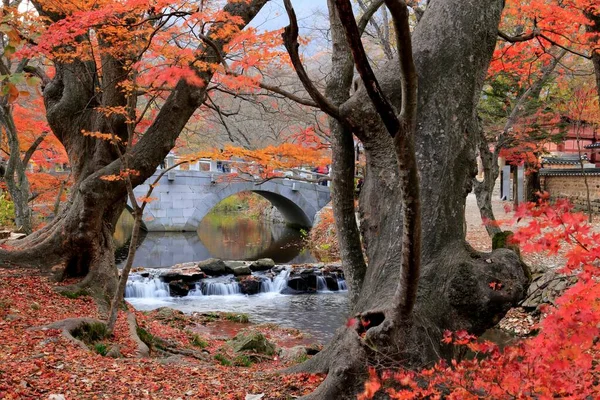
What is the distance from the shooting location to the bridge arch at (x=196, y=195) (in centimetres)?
2997

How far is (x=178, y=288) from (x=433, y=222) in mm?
13422

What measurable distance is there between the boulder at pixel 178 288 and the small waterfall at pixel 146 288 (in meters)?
0.16

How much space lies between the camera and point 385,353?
410 cm

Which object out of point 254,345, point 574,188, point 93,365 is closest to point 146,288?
point 254,345

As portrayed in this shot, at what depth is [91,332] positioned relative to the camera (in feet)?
22.3

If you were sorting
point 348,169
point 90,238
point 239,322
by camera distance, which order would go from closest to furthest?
1. point 348,169
2. point 90,238
3. point 239,322

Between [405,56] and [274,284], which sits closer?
[405,56]

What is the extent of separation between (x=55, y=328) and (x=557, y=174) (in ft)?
70.1

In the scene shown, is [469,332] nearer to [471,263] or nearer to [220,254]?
[471,263]

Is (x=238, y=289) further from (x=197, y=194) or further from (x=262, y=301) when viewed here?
(x=197, y=194)

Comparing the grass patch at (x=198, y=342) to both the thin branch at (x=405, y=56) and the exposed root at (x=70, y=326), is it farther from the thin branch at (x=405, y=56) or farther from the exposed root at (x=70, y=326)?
the thin branch at (x=405, y=56)

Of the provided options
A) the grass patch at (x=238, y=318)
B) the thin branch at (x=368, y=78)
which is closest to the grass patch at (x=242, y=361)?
the grass patch at (x=238, y=318)

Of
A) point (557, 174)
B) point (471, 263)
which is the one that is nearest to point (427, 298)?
point (471, 263)

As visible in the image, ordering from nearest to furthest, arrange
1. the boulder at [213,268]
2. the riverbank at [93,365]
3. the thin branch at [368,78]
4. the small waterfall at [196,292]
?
1. the thin branch at [368,78]
2. the riverbank at [93,365]
3. the small waterfall at [196,292]
4. the boulder at [213,268]
